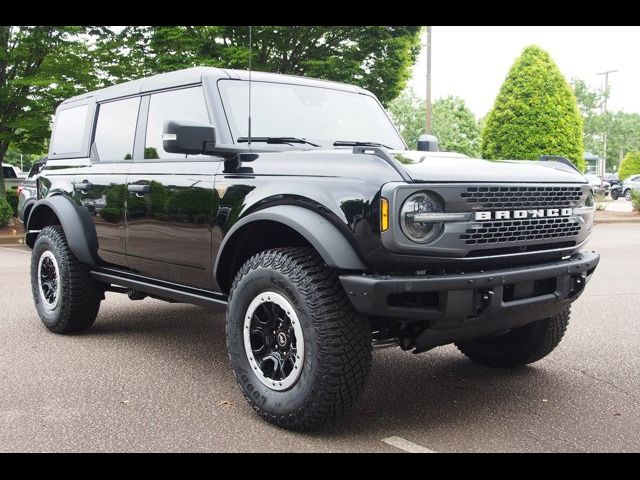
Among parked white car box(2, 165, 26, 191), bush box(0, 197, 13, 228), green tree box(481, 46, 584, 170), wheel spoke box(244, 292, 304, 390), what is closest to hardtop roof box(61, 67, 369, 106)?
wheel spoke box(244, 292, 304, 390)

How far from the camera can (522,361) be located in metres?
4.80

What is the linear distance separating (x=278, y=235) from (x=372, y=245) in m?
0.84

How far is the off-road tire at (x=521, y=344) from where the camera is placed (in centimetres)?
463

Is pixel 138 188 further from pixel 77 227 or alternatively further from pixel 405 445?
pixel 405 445

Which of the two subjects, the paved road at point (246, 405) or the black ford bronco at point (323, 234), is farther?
the paved road at point (246, 405)

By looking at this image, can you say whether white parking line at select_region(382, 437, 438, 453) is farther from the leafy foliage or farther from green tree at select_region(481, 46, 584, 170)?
the leafy foliage

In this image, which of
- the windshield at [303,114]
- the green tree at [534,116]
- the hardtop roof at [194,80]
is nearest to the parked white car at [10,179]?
the green tree at [534,116]

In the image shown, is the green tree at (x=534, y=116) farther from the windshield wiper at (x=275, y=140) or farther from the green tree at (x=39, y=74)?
the windshield wiper at (x=275, y=140)

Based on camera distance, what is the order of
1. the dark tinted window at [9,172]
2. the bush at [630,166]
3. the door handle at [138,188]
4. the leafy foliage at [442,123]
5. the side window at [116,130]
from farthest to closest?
the leafy foliage at [442,123], the bush at [630,166], the dark tinted window at [9,172], the side window at [116,130], the door handle at [138,188]

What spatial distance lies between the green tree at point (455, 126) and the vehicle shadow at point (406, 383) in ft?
183

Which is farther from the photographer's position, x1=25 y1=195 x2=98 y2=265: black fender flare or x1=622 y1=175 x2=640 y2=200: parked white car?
x1=622 y1=175 x2=640 y2=200: parked white car

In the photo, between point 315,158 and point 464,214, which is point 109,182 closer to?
point 315,158

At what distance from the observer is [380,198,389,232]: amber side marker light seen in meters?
3.34

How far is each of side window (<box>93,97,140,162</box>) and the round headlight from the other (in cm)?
258
